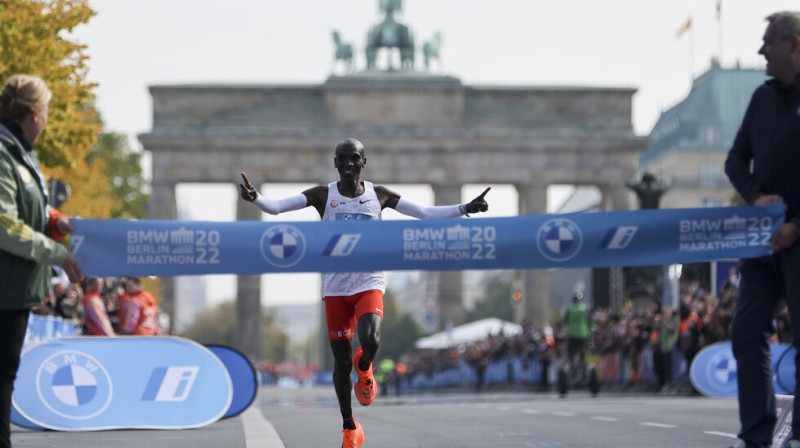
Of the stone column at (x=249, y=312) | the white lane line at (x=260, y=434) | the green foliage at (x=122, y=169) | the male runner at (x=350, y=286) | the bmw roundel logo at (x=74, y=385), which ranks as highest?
the green foliage at (x=122, y=169)

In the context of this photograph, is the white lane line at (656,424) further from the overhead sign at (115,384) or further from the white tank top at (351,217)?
the white tank top at (351,217)

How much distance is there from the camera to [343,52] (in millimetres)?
83438

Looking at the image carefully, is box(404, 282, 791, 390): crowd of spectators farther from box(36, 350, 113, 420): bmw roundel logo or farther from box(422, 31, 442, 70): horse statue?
box(422, 31, 442, 70): horse statue

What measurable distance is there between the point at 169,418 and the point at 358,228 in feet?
16.4

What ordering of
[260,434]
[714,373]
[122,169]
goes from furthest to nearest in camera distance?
[122,169] < [714,373] < [260,434]

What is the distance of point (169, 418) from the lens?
14234mm

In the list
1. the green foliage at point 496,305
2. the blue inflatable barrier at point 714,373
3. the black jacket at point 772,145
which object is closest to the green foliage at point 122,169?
the blue inflatable barrier at point 714,373

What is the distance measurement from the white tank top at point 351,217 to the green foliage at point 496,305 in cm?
15240

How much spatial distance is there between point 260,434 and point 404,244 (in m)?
3.97

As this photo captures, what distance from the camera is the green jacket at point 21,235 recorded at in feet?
22.6

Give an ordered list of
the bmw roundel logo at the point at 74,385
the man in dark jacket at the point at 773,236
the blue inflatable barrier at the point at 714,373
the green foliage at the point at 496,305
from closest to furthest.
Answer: the man in dark jacket at the point at 773,236 → the bmw roundel logo at the point at 74,385 → the blue inflatable barrier at the point at 714,373 → the green foliage at the point at 496,305

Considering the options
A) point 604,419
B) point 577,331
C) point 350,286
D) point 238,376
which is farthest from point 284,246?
point 577,331

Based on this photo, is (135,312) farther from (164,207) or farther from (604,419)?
(164,207)

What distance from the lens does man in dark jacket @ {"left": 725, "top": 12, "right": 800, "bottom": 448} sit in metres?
7.59
